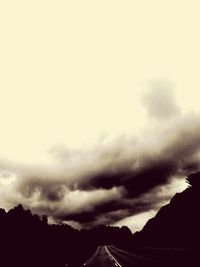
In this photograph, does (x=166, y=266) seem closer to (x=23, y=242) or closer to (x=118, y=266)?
(x=118, y=266)

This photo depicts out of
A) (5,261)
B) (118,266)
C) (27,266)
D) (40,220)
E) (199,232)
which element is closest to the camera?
(118,266)

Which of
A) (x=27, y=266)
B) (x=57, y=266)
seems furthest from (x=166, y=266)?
(x=27, y=266)

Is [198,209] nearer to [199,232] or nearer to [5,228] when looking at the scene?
[199,232]

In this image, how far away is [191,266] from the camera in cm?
2167

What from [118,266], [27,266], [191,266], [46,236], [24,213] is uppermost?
[24,213]

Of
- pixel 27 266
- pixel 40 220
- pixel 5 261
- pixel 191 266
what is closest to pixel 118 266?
pixel 191 266

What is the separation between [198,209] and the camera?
66750 mm

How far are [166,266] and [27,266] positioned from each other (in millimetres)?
19610

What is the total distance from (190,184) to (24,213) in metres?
41.7

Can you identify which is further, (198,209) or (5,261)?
(198,209)

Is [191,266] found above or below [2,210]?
below

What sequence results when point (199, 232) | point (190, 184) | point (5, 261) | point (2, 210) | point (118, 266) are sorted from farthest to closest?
point (2, 210), point (190, 184), point (199, 232), point (5, 261), point (118, 266)

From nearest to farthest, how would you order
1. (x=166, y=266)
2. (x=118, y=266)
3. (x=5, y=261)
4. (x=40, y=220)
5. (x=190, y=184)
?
(x=166, y=266) < (x=118, y=266) < (x=5, y=261) < (x=190, y=184) < (x=40, y=220)

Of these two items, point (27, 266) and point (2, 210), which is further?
point (2, 210)
